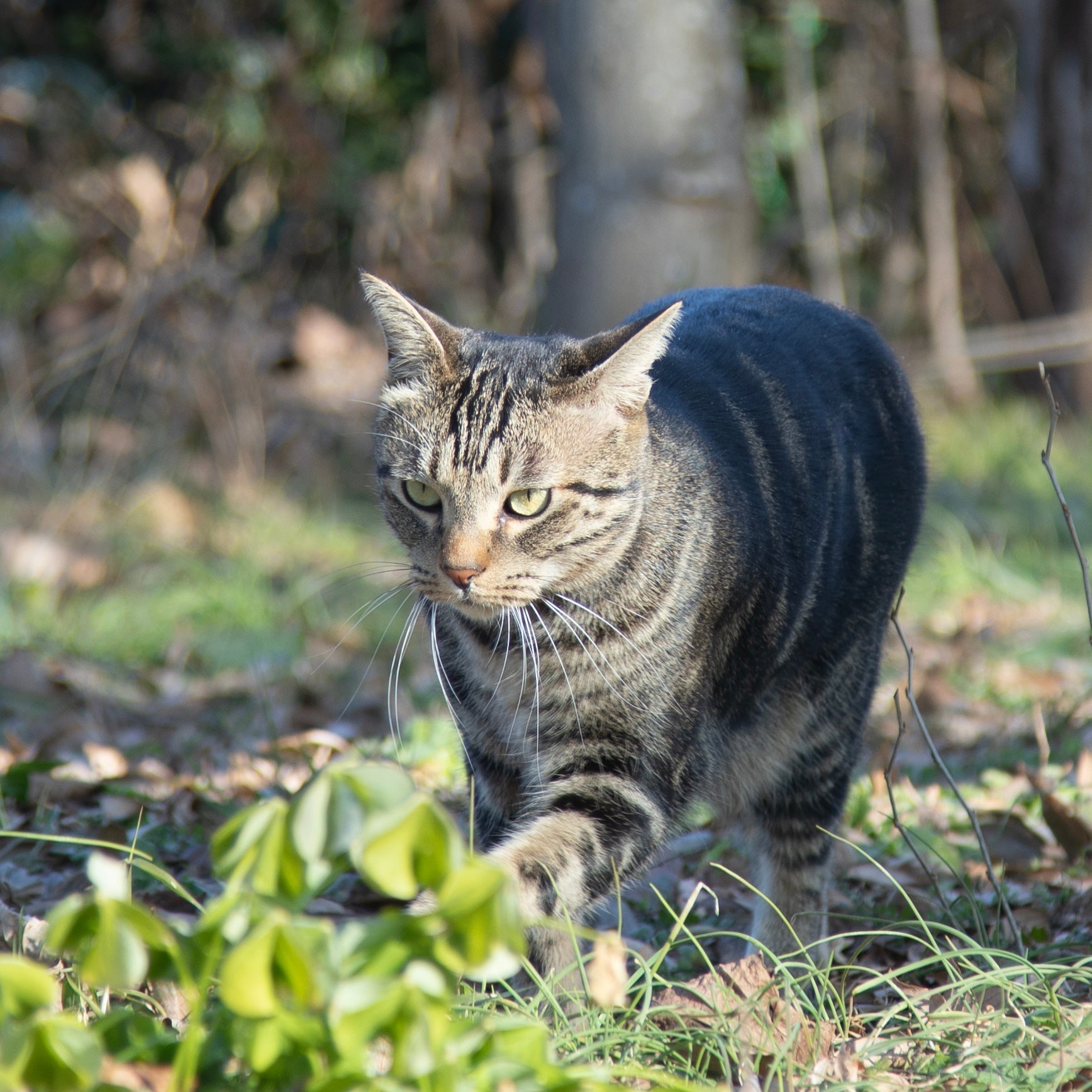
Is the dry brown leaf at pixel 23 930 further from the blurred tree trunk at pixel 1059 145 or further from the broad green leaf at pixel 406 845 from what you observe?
the blurred tree trunk at pixel 1059 145

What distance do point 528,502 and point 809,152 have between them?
17.0ft

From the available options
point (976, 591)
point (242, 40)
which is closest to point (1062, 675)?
point (976, 591)

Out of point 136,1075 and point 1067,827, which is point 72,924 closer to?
point 136,1075

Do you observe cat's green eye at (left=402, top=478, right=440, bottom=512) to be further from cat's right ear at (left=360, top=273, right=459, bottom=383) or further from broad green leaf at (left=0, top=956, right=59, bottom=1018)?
broad green leaf at (left=0, top=956, right=59, bottom=1018)

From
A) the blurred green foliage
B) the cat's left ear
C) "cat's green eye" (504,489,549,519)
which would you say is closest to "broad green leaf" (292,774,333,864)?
"cat's green eye" (504,489,549,519)

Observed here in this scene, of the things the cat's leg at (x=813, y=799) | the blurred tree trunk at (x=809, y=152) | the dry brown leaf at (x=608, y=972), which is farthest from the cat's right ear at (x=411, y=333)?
the blurred tree trunk at (x=809, y=152)

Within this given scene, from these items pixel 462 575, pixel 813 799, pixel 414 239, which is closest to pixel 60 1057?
pixel 462 575

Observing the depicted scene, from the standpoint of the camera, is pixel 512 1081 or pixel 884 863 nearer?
pixel 512 1081

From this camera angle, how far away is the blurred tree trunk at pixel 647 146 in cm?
390

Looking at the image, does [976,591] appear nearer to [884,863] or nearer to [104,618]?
[884,863]

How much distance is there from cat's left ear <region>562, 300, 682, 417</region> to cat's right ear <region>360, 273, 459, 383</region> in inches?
9.9

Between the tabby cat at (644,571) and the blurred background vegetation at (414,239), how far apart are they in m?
1.44

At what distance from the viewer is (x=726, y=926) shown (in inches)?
91.5

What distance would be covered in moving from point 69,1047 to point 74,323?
5.58 meters
